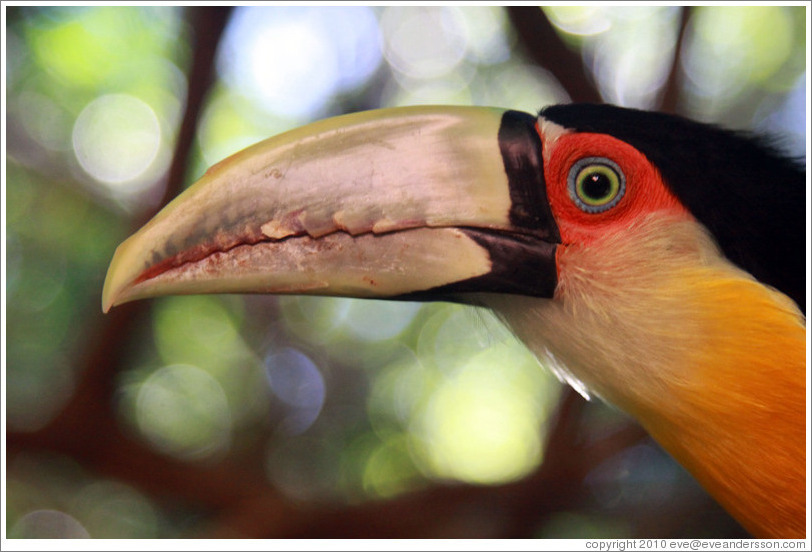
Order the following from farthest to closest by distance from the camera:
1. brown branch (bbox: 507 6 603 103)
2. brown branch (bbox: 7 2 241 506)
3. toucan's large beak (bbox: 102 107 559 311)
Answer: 1. brown branch (bbox: 507 6 603 103)
2. brown branch (bbox: 7 2 241 506)
3. toucan's large beak (bbox: 102 107 559 311)

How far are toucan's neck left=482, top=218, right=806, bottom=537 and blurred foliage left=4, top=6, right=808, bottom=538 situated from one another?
180cm

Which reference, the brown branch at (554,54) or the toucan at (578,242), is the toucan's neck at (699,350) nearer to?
the toucan at (578,242)

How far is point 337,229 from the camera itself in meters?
1.15

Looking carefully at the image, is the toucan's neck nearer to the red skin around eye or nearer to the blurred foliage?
the red skin around eye

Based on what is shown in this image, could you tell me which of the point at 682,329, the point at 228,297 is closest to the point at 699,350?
the point at 682,329

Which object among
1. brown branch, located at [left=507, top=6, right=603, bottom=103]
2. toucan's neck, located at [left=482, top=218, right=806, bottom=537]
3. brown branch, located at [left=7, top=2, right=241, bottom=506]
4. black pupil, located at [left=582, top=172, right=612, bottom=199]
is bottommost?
brown branch, located at [left=7, top=2, right=241, bottom=506]

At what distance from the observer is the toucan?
3.77ft

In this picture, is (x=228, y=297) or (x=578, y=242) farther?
(x=228, y=297)

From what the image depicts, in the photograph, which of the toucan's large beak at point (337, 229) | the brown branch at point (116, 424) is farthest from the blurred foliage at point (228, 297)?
the toucan's large beak at point (337, 229)

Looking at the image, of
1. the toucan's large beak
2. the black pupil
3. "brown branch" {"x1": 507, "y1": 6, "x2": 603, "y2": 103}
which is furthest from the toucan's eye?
"brown branch" {"x1": 507, "y1": 6, "x2": 603, "y2": 103}

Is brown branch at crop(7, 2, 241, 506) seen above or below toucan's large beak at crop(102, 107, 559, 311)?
below

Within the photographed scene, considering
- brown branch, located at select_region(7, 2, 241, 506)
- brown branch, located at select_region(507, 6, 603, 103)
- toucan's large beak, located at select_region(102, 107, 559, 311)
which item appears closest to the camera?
toucan's large beak, located at select_region(102, 107, 559, 311)

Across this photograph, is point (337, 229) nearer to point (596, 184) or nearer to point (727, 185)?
point (596, 184)

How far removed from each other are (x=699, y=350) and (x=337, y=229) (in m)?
0.67
